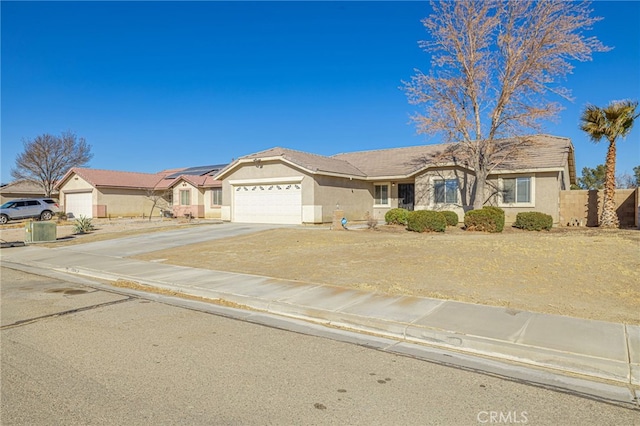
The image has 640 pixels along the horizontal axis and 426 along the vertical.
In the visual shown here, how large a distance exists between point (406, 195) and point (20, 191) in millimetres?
45410

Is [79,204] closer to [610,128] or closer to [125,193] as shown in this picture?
[125,193]

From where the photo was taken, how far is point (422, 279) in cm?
985

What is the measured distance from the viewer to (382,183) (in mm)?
29344

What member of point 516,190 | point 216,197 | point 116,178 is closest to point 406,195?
point 516,190

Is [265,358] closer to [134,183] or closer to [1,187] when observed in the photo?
[134,183]

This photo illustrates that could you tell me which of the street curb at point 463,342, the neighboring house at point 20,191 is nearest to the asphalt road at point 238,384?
the street curb at point 463,342

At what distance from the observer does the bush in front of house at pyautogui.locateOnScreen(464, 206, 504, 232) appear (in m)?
18.4

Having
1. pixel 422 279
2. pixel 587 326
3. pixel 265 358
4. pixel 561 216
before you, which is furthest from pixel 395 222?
pixel 265 358

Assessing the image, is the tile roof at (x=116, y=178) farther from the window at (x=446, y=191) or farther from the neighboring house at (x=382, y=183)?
the window at (x=446, y=191)

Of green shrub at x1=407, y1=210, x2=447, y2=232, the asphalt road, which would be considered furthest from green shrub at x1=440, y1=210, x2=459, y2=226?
the asphalt road

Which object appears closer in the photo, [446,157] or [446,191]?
[446,191]

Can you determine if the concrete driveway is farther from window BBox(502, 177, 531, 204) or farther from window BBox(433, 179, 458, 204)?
window BBox(502, 177, 531, 204)

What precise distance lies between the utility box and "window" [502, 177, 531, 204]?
75.8 feet

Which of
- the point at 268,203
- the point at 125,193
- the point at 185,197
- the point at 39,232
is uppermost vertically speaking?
the point at 125,193
